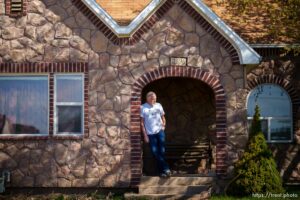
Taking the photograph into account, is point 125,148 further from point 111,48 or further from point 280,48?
point 280,48

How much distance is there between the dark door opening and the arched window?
1.30 metres

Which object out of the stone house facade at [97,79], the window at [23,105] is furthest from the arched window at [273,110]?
the window at [23,105]

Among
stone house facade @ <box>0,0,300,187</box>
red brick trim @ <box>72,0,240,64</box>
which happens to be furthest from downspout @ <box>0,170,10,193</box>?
red brick trim @ <box>72,0,240,64</box>

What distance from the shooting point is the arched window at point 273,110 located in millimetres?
14289

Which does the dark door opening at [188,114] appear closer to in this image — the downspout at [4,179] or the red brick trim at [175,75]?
the red brick trim at [175,75]

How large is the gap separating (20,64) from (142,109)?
3032 mm

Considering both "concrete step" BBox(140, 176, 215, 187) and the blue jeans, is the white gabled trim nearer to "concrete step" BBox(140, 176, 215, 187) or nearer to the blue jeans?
the blue jeans

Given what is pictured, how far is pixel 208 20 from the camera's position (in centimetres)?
1198

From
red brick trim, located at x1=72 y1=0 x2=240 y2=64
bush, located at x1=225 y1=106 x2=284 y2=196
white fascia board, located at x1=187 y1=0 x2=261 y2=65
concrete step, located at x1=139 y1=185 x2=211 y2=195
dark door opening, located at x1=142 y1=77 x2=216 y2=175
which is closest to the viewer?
bush, located at x1=225 y1=106 x2=284 y2=196

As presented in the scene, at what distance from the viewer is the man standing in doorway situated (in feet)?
38.5

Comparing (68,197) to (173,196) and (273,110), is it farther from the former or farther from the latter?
(273,110)

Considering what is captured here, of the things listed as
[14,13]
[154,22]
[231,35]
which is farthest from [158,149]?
[14,13]

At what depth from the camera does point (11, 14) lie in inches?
485

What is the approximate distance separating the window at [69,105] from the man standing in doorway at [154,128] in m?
1.54
